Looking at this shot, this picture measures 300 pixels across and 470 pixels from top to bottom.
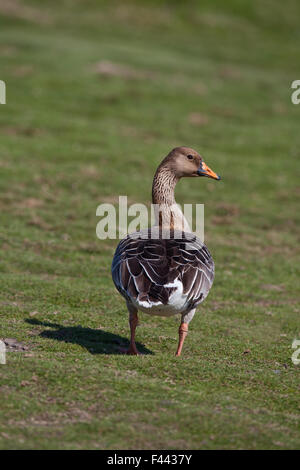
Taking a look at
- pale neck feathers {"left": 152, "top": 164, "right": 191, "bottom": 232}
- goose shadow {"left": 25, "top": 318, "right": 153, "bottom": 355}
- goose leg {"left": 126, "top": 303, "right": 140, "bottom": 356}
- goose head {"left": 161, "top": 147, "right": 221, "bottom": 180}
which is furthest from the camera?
goose head {"left": 161, "top": 147, "right": 221, "bottom": 180}

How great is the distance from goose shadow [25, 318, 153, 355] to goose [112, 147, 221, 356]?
0.42 metres

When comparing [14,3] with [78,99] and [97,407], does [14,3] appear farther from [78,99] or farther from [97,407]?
[97,407]

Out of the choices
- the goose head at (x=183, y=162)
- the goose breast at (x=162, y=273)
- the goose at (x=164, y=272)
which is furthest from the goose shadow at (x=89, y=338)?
the goose head at (x=183, y=162)

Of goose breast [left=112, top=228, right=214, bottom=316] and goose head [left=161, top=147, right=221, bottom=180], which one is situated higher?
goose head [left=161, top=147, right=221, bottom=180]

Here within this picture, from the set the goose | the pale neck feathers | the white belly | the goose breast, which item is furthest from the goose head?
the white belly

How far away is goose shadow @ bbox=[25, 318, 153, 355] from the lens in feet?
27.2

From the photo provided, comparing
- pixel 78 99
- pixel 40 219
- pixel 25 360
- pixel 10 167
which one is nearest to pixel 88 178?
pixel 10 167

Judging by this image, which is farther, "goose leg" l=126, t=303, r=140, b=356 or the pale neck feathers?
the pale neck feathers

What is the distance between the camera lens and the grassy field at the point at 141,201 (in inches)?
250

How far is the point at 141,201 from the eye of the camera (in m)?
17.0

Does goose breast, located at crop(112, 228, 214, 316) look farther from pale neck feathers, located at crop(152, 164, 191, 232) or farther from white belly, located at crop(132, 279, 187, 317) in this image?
pale neck feathers, located at crop(152, 164, 191, 232)

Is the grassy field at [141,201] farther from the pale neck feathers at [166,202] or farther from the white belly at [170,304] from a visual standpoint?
the pale neck feathers at [166,202]

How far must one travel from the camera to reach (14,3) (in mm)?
36438

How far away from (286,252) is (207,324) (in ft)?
17.2
